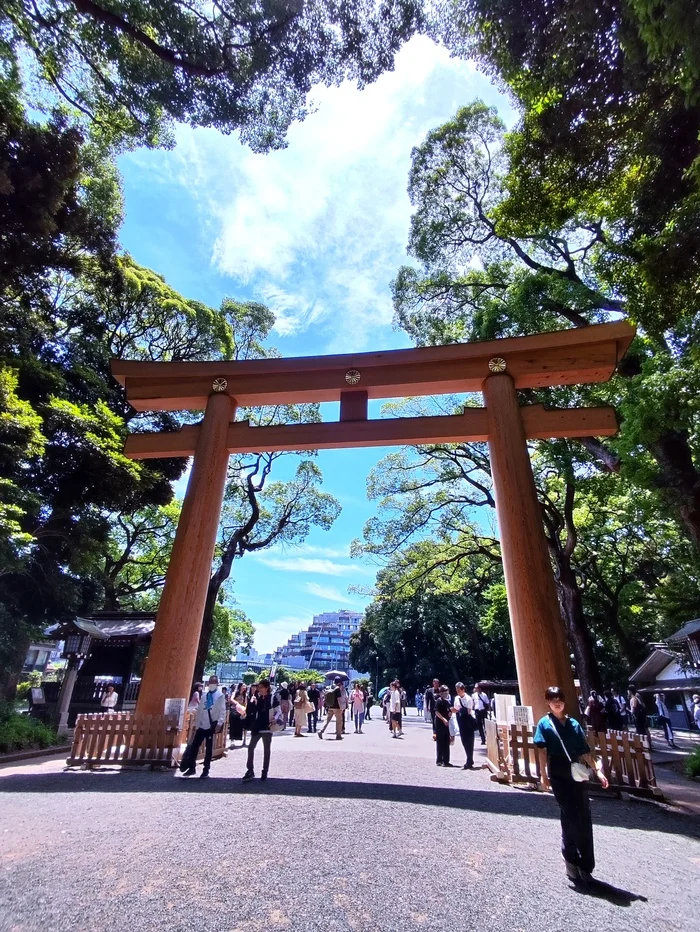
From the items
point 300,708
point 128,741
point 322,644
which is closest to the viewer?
point 128,741

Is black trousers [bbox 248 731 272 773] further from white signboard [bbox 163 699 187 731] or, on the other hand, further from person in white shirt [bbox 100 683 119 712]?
person in white shirt [bbox 100 683 119 712]

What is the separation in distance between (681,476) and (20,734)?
13.1m

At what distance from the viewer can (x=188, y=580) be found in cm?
722

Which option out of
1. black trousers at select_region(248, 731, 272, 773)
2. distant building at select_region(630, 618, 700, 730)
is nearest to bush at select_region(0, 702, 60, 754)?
black trousers at select_region(248, 731, 272, 773)

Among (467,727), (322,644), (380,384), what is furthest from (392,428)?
(322,644)

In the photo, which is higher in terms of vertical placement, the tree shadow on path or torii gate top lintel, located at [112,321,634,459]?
torii gate top lintel, located at [112,321,634,459]

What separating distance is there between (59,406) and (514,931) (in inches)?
468

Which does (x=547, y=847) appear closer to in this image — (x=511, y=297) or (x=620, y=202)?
(x=620, y=202)

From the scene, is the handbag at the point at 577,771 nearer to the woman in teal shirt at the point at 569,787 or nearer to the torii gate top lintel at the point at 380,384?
the woman in teal shirt at the point at 569,787

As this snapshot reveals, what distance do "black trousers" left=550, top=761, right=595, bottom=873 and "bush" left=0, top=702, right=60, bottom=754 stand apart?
9.86 meters

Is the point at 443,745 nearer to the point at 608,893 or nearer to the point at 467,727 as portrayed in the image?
the point at 467,727

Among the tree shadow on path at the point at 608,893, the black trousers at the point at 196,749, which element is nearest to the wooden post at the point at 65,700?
the black trousers at the point at 196,749

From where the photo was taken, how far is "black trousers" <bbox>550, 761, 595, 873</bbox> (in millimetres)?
3080

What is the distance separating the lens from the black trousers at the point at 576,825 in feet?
10.1
